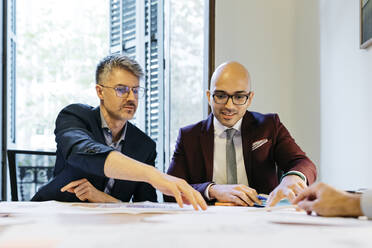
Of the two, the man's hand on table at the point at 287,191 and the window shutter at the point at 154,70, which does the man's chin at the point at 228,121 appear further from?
the window shutter at the point at 154,70

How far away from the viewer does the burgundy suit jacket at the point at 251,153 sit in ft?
6.65

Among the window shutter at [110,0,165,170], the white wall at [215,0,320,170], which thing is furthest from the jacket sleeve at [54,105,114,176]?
the window shutter at [110,0,165,170]

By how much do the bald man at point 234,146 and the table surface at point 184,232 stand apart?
1055 mm

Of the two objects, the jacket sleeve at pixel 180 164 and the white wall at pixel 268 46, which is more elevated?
the white wall at pixel 268 46

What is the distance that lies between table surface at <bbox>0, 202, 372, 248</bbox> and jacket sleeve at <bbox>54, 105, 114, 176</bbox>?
1.56 feet

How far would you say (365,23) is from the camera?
6.91 ft

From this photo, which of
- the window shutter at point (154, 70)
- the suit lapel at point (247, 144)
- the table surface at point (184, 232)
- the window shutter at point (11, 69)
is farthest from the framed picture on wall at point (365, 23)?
the window shutter at point (11, 69)

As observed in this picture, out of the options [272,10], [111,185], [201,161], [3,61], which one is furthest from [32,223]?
[3,61]

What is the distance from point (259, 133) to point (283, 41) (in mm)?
1405

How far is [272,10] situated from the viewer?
10.7ft

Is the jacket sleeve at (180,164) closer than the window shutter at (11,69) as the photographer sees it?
Yes

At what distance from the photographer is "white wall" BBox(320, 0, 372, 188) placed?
2149 millimetres

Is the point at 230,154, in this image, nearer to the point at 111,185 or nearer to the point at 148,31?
the point at 111,185

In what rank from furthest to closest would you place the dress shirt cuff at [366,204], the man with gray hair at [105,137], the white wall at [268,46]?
the white wall at [268,46] < the man with gray hair at [105,137] < the dress shirt cuff at [366,204]
